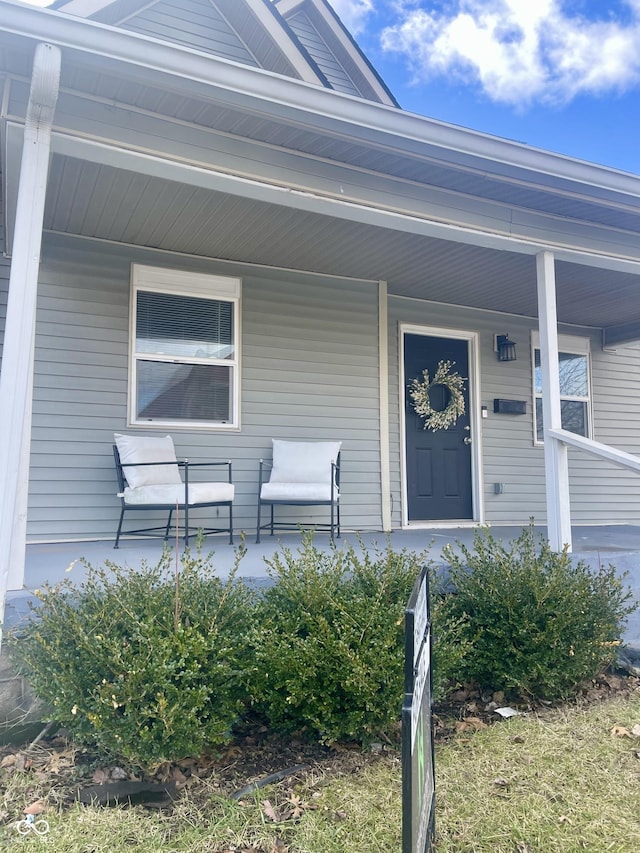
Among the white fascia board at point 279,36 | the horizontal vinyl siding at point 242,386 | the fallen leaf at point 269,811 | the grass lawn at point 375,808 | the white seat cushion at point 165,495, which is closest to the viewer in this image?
the grass lawn at point 375,808

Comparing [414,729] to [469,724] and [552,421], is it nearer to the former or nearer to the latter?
[469,724]

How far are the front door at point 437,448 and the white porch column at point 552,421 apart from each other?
1.81 meters

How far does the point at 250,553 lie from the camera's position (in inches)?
153

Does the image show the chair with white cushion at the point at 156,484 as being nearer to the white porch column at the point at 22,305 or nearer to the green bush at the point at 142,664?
the white porch column at the point at 22,305

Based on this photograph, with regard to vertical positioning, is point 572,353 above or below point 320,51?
below

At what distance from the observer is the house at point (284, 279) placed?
110 inches

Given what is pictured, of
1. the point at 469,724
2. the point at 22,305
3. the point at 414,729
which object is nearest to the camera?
the point at 414,729

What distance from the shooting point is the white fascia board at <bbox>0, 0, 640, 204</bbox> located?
98.0 inches

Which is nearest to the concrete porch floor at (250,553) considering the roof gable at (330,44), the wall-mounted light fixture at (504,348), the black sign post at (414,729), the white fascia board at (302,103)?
the black sign post at (414,729)

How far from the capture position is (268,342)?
5090 millimetres

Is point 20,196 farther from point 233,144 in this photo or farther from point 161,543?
point 161,543

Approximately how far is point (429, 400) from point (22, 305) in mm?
3909

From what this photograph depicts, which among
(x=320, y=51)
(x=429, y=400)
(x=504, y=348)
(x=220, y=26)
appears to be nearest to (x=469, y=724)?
(x=429, y=400)

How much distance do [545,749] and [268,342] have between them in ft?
11.4
